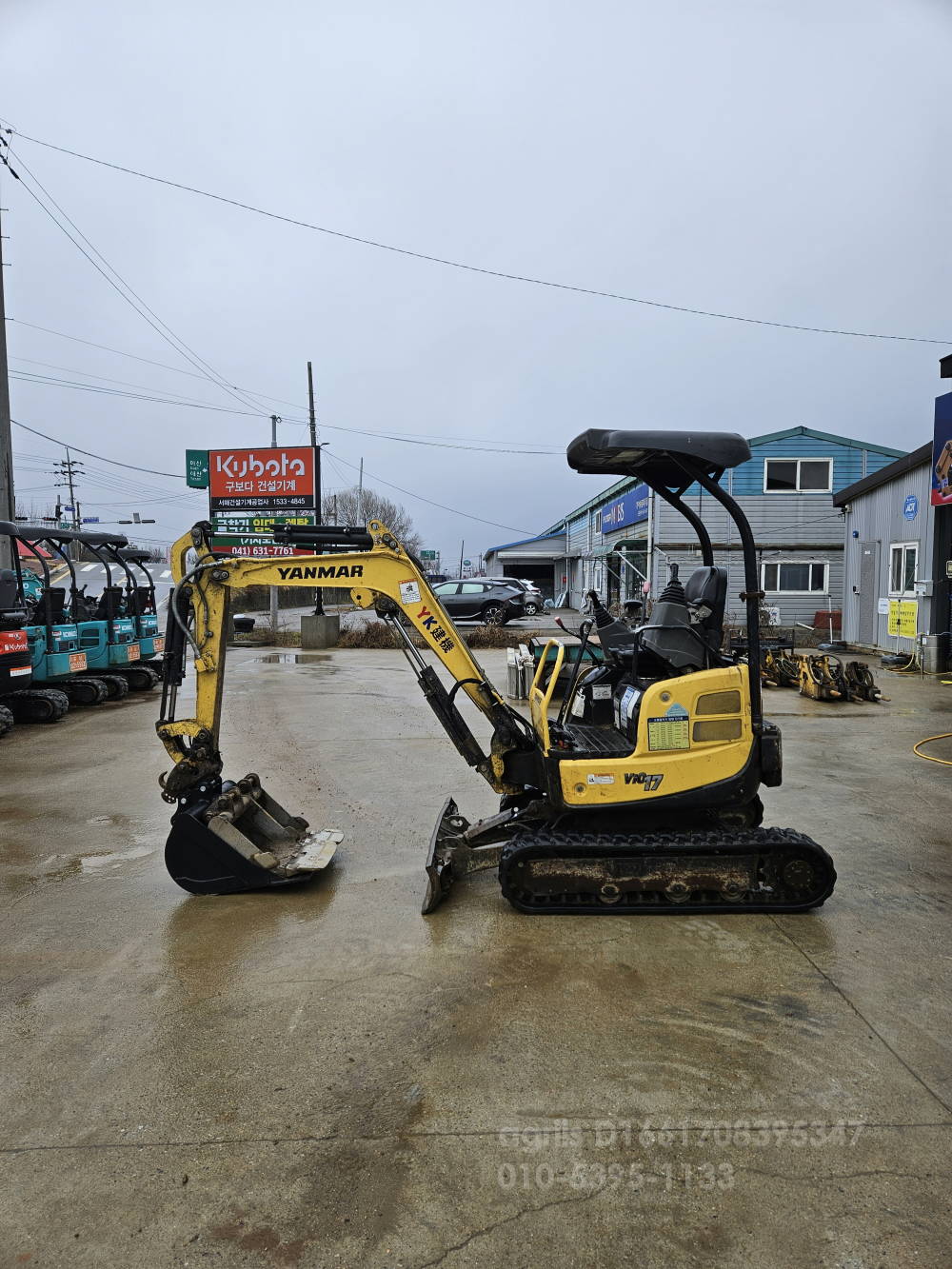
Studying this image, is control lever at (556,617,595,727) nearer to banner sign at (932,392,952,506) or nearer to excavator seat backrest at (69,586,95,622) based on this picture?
excavator seat backrest at (69,586,95,622)

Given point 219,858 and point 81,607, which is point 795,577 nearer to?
point 81,607

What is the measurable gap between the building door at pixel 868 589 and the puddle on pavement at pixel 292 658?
12068 mm

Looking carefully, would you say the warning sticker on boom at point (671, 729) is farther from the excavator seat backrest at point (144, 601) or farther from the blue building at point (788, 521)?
the blue building at point (788, 521)

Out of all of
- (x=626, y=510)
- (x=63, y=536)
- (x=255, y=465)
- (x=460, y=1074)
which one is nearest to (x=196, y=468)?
(x=255, y=465)

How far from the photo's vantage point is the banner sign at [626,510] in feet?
85.4

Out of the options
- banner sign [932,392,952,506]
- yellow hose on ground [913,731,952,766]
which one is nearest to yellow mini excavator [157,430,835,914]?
yellow hose on ground [913,731,952,766]

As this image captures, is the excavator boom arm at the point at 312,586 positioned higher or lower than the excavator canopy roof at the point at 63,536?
lower

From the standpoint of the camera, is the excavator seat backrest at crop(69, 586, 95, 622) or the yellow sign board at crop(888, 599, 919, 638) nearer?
the excavator seat backrest at crop(69, 586, 95, 622)

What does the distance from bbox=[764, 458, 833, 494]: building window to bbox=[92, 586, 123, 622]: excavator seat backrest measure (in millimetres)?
18304

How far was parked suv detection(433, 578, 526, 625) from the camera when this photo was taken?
27078mm

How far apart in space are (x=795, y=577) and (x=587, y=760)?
21.9m

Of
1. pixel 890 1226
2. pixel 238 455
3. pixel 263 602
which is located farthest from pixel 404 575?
pixel 263 602

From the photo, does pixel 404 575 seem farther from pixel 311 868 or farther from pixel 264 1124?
pixel 264 1124

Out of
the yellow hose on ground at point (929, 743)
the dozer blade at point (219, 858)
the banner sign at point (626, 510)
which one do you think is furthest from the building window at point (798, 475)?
the dozer blade at point (219, 858)
